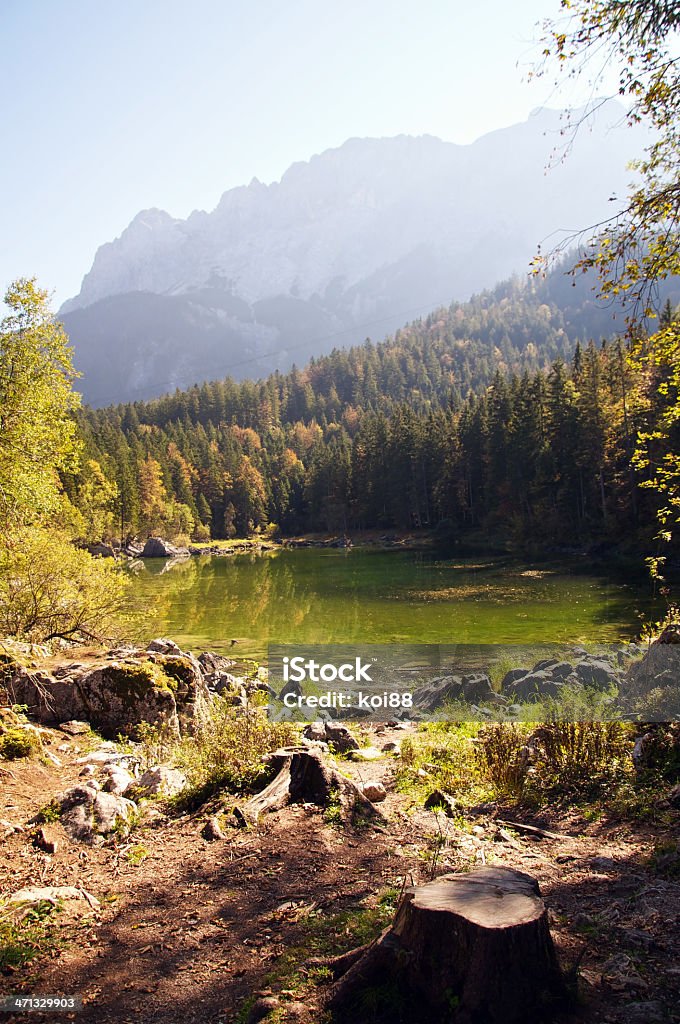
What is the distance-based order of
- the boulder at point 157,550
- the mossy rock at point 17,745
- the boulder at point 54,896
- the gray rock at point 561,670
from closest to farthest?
the boulder at point 54,896, the mossy rock at point 17,745, the gray rock at point 561,670, the boulder at point 157,550

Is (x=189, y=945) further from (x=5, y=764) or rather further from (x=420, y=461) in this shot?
(x=420, y=461)

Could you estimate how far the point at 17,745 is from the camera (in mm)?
8758

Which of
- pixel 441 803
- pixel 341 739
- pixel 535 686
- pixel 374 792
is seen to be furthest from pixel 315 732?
pixel 535 686

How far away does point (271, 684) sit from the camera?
746 inches

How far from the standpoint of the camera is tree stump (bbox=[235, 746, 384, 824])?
272 inches

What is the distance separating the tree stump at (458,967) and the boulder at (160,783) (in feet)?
15.6

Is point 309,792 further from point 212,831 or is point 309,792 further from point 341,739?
point 341,739

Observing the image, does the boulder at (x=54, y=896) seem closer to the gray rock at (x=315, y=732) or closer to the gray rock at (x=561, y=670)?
the gray rock at (x=315, y=732)

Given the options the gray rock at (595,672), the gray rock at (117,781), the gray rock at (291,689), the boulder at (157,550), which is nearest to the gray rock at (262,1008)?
the gray rock at (117,781)

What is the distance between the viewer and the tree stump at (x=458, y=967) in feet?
10.9

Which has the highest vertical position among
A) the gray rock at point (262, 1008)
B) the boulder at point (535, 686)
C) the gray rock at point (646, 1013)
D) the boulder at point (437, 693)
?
the gray rock at point (646, 1013)

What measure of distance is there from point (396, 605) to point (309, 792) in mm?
26090

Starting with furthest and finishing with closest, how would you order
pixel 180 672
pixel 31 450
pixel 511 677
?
1. pixel 511 677
2. pixel 31 450
3. pixel 180 672

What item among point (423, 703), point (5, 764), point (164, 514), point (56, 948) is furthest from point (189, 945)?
point (164, 514)
